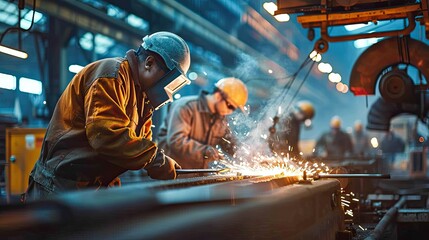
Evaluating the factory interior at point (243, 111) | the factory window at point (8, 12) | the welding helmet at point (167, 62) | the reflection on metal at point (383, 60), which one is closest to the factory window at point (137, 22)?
the factory interior at point (243, 111)

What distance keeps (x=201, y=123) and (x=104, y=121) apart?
3.70 m

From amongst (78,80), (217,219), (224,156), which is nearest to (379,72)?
(224,156)

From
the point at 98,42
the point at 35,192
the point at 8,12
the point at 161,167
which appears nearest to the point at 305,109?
the point at 98,42

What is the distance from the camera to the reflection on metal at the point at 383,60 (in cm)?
629

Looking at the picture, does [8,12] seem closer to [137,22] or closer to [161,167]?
Result: [137,22]

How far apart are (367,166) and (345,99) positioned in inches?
762

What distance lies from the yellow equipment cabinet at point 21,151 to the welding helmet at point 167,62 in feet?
19.3

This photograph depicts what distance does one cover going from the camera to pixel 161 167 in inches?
147

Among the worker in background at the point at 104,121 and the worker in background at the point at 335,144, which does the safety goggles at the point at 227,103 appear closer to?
the worker in background at the point at 104,121

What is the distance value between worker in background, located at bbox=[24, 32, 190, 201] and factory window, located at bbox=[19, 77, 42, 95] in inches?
250

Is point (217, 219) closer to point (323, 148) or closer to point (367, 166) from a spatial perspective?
point (367, 166)

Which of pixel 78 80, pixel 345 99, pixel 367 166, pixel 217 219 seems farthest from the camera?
pixel 345 99

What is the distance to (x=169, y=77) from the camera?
3.54 m

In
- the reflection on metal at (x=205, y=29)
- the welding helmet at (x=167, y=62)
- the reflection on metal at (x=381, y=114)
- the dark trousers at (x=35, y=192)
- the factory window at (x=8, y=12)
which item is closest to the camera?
the dark trousers at (x=35, y=192)
